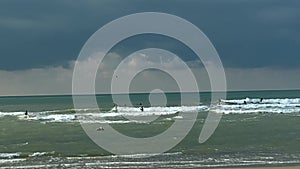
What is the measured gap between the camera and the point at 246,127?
111 feet

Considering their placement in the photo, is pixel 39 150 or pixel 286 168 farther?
pixel 39 150

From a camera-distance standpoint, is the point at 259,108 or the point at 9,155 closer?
the point at 9,155

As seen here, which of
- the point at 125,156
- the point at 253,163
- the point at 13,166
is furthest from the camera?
the point at 125,156

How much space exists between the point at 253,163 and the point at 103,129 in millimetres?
18756

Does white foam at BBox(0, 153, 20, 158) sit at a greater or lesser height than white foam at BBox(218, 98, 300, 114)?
lesser

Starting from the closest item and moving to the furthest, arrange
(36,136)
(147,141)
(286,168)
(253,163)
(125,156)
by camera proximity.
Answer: (286,168)
(253,163)
(125,156)
(147,141)
(36,136)

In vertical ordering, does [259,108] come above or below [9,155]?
above

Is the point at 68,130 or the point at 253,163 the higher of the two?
the point at 68,130

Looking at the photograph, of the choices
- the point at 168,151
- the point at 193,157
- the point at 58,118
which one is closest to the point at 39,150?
the point at 168,151

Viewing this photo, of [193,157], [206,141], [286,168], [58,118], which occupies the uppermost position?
[58,118]

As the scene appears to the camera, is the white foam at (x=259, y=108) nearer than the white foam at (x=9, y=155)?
No

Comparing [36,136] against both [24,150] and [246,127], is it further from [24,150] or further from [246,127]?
[246,127]

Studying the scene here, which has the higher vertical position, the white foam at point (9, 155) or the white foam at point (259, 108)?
the white foam at point (259, 108)

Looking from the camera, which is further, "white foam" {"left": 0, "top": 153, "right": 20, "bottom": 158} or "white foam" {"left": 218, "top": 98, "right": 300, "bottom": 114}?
"white foam" {"left": 218, "top": 98, "right": 300, "bottom": 114}
